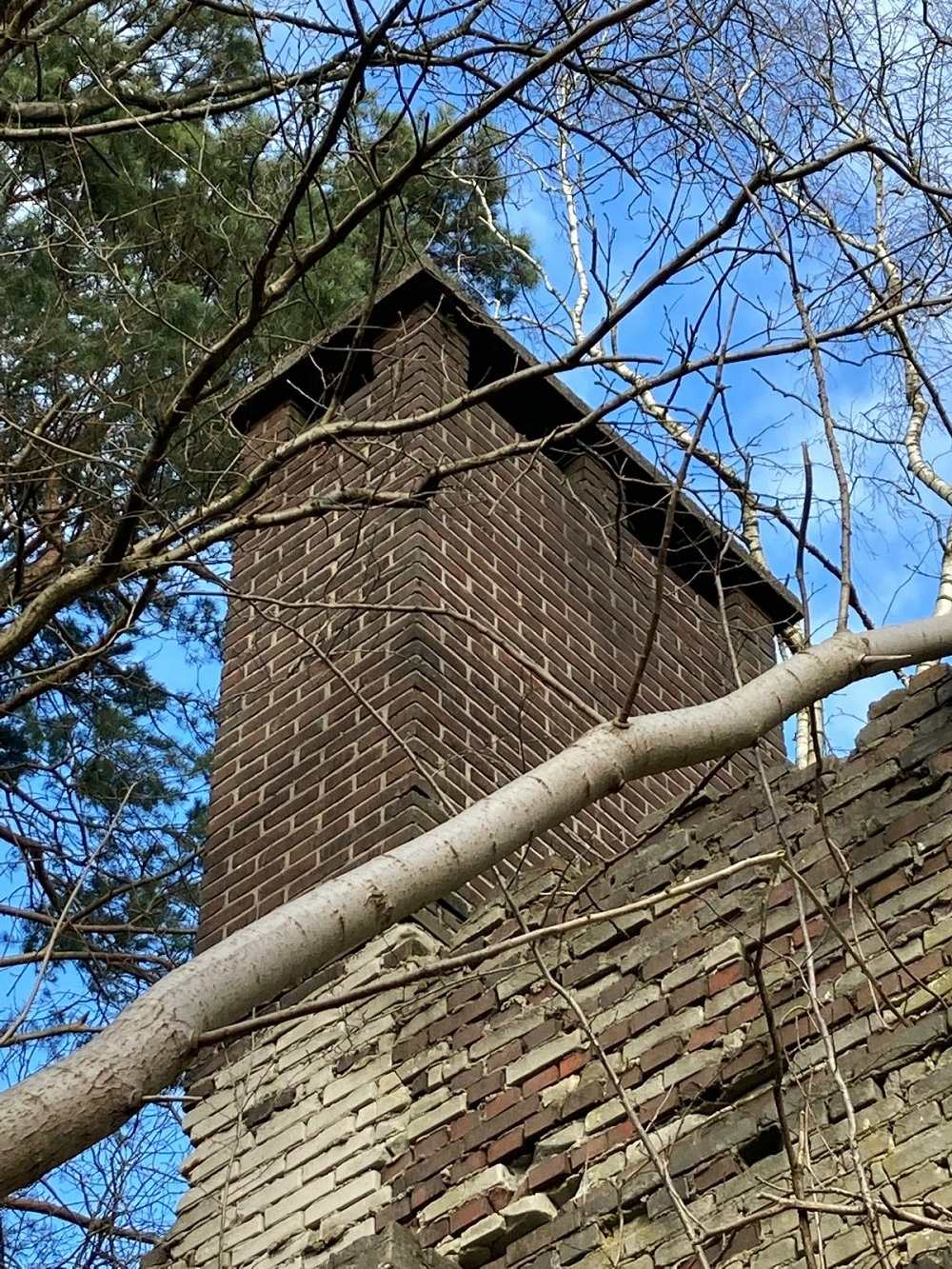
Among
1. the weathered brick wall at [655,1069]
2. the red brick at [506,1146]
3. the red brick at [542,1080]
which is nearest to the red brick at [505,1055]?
the weathered brick wall at [655,1069]

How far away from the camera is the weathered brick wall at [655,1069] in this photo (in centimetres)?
441

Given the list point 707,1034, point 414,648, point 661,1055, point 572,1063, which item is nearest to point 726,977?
point 707,1034

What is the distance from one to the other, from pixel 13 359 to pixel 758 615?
4059 mm

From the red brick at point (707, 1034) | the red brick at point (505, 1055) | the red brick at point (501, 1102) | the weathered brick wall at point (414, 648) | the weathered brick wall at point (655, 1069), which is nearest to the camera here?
the weathered brick wall at point (655, 1069)

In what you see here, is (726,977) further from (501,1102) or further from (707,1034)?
(501,1102)

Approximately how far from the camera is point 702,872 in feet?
18.1

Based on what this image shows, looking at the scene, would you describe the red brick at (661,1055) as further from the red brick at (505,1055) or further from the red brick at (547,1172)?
the red brick at (505,1055)

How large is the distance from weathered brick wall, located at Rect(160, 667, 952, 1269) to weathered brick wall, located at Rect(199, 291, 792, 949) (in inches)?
32.4

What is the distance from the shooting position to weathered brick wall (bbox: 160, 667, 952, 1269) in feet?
14.5

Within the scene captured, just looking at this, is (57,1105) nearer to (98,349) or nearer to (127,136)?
(98,349)

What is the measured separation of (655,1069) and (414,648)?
242 cm

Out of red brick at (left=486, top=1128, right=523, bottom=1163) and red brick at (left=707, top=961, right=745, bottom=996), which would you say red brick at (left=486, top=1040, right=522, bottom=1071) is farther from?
red brick at (left=707, top=961, right=745, bottom=996)

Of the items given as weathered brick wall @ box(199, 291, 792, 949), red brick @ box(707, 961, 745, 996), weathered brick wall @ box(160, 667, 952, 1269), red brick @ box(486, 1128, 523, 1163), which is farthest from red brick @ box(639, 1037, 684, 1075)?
weathered brick wall @ box(199, 291, 792, 949)

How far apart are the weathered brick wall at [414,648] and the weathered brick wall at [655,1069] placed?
824mm
